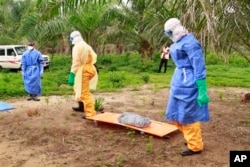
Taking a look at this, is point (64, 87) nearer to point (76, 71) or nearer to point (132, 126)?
point (76, 71)

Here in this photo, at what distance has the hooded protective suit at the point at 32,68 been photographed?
363 inches

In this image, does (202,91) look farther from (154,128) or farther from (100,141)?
(100,141)

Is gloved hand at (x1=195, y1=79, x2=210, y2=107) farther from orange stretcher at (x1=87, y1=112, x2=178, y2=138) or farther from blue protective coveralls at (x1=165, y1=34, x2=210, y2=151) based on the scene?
orange stretcher at (x1=87, y1=112, x2=178, y2=138)

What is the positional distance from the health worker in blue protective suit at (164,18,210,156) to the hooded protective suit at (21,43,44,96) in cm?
505

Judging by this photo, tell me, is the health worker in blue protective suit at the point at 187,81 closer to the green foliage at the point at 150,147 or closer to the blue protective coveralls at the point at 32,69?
the green foliage at the point at 150,147

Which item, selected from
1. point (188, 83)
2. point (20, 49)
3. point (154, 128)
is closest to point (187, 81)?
point (188, 83)

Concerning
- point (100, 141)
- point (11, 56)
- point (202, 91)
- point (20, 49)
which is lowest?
point (100, 141)

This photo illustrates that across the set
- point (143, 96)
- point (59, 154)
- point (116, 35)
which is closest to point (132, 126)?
point (59, 154)

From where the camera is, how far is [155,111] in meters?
7.86

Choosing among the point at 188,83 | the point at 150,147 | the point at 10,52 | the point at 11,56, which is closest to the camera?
the point at 188,83

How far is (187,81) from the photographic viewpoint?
4.67 m

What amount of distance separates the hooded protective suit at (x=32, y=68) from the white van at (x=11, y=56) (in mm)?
9886

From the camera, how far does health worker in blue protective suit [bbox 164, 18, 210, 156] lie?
4.54m

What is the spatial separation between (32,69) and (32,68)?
0.07 ft
